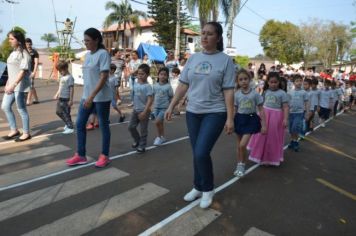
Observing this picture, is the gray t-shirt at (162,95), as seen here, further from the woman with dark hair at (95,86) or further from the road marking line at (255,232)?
the road marking line at (255,232)

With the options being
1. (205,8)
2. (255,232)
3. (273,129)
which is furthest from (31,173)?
(205,8)

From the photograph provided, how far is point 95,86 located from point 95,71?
0.78ft

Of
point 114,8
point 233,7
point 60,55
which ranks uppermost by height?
point 114,8

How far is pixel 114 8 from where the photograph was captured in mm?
47562

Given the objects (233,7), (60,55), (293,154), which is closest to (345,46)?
(233,7)

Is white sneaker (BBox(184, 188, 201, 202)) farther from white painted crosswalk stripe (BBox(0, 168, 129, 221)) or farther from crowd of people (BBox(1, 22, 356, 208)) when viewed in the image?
white painted crosswalk stripe (BBox(0, 168, 129, 221))

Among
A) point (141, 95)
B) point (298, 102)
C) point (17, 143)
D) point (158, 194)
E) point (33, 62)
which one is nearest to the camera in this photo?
point (158, 194)

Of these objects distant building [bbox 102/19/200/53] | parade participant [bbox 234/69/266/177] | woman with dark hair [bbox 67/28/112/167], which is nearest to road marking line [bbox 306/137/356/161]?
parade participant [bbox 234/69/266/177]

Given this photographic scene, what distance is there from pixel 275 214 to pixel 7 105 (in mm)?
5434

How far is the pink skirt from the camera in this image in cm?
615

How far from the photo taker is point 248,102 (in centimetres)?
555

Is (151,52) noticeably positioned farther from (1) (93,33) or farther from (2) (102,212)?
(2) (102,212)

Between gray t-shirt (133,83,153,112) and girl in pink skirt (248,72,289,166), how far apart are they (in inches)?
86.5

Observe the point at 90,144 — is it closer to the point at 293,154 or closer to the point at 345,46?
the point at 293,154
